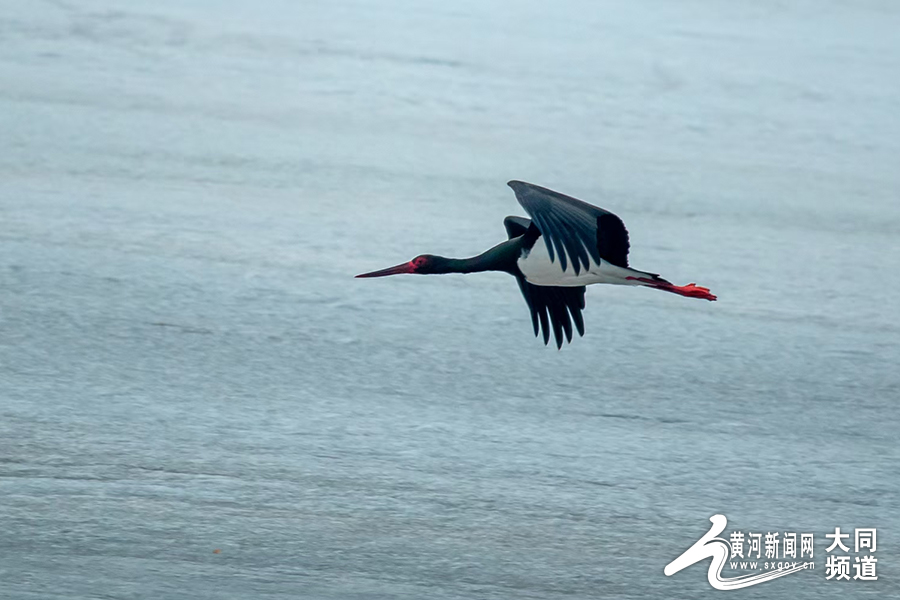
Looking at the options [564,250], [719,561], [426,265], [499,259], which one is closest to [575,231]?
[564,250]

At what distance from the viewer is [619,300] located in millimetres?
5430

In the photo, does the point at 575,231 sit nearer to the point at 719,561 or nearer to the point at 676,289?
the point at 676,289

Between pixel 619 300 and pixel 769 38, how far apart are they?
430cm

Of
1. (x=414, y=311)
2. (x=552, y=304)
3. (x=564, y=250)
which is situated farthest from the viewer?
(x=414, y=311)

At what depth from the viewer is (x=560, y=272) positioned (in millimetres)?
2072

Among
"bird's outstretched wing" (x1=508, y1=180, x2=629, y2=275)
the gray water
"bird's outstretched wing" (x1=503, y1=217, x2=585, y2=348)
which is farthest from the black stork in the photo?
the gray water

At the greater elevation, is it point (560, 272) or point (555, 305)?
point (560, 272)

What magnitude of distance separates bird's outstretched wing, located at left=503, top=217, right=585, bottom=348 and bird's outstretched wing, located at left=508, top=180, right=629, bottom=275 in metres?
0.21

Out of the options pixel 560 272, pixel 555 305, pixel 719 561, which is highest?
pixel 560 272

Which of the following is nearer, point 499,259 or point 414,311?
point 499,259

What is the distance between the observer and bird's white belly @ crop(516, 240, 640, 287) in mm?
2059

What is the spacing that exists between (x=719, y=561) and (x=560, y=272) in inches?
80.3

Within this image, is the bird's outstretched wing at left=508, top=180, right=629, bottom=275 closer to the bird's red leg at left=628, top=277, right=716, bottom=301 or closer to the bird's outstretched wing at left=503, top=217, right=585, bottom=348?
the bird's red leg at left=628, top=277, right=716, bottom=301

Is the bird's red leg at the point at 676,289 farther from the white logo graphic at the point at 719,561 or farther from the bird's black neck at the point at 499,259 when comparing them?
the white logo graphic at the point at 719,561
